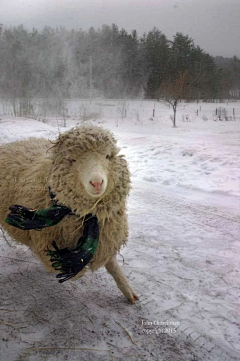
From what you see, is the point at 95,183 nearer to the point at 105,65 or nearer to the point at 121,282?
the point at 121,282

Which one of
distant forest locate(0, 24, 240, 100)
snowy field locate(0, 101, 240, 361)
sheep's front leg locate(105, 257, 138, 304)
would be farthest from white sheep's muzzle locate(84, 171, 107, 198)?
distant forest locate(0, 24, 240, 100)

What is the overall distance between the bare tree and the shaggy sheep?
2.93 metres

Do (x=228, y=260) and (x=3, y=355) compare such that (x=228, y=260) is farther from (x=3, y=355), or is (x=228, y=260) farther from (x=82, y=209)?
(x=3, y=355)

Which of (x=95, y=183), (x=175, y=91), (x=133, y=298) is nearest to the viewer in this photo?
(x=95, y=183)

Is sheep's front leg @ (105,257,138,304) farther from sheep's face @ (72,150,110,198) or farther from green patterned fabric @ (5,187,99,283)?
sheep's face @ (72,150,110,198)

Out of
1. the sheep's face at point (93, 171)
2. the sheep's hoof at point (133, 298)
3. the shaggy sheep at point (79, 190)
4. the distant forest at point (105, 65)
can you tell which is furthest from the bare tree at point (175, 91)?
the sheep's hoof at point (133, 298)

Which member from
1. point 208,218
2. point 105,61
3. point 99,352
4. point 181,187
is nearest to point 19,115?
point 105,61

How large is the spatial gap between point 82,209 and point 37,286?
1021mm

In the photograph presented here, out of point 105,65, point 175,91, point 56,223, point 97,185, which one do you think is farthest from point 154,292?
point 105,65

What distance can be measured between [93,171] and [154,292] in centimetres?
123

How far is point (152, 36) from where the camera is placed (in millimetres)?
4750

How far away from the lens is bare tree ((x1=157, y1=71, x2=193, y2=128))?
14.7 ft

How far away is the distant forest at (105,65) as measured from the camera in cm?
412

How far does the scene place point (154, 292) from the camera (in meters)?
2.35
